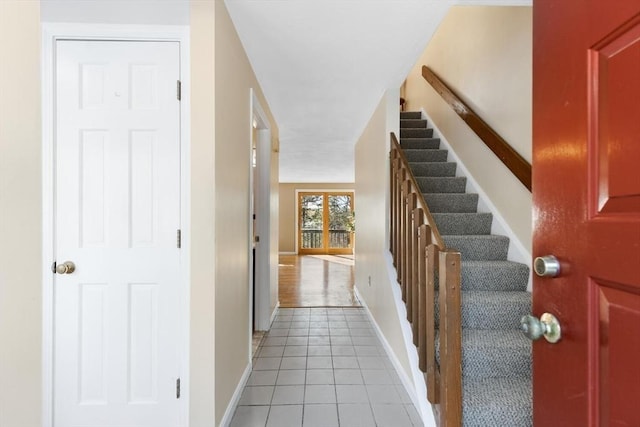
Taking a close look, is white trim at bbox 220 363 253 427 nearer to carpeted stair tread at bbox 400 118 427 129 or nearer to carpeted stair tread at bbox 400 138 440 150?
carpeted stair tread at bbox 400 138 440 150

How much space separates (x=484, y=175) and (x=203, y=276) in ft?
8.04

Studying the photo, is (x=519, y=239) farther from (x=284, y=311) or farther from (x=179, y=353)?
(x=284, y=311)

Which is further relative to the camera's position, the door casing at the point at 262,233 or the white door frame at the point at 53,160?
the door casing at the point at 262,233

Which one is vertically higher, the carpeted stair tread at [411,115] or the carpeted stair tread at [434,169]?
the carpeted stair tread at [411,115]

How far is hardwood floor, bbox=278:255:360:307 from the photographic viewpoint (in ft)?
14.6

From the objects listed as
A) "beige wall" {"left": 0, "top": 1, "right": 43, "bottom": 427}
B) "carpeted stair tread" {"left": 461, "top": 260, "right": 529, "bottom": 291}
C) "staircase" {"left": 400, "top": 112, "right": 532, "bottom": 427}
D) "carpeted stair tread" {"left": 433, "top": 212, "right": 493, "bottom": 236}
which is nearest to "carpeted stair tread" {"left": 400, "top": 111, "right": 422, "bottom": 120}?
"staircase" {"left": 400, "top": 112, "right": 532, "bottom": 427}

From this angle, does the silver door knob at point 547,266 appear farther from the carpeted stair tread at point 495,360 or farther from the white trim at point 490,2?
the white trim at point 490,2

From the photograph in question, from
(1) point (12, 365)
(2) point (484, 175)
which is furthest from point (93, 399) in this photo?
(2) point (484, 175)

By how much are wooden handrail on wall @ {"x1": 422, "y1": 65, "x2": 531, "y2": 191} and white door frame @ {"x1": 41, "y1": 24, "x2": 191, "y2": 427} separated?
6.99 feet

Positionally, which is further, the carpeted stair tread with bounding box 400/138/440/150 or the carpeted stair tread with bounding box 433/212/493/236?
the carpeted stair tread with bounding box 400/138/440/150

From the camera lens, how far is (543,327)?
2.38ft

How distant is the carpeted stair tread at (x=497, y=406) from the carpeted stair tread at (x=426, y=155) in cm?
235

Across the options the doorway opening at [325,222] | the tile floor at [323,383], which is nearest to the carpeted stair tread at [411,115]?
the tile floor at [323,383]

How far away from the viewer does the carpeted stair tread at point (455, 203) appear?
2826mm
